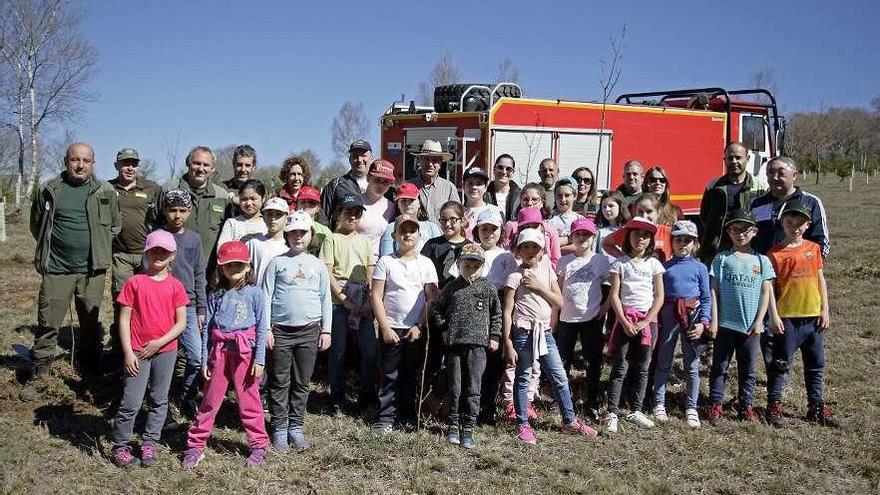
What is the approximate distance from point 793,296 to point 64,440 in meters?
5.65

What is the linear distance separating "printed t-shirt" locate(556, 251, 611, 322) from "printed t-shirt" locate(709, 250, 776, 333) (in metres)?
0.99

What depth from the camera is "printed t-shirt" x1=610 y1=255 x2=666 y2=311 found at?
5.40 metres

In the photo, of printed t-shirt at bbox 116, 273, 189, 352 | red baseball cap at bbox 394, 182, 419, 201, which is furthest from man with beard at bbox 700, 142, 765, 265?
printed t-shirt at bbox 116, 273, 189, 352

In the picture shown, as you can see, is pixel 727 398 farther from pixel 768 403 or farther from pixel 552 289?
pixel 552 289

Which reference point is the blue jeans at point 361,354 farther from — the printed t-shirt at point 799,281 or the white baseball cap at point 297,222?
the printed t-shirt at point 799,281

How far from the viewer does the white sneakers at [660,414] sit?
5598mm

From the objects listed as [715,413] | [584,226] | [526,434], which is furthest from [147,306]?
[715,413]

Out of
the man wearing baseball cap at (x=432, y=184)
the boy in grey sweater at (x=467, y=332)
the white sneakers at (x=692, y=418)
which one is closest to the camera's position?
the boy in grey sweater at (x=467, y=332)

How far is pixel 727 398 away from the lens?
625 cm

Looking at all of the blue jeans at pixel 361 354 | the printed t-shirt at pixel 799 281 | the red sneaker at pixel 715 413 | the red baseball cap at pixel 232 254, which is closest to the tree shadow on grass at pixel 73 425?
the red baseball cap at pixel 232 254

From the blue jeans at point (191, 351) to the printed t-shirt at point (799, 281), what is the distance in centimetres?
465

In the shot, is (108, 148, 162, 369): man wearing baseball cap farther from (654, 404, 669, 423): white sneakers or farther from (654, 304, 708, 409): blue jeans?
(654, 404, 669, 423): white sneakers

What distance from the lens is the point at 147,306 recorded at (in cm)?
445

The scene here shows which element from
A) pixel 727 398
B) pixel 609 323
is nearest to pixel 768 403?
pixel 727 398
